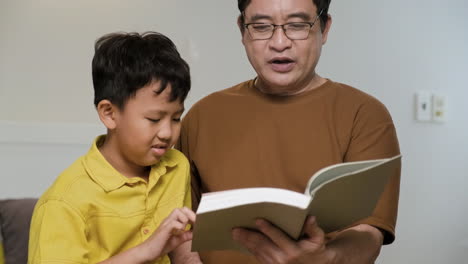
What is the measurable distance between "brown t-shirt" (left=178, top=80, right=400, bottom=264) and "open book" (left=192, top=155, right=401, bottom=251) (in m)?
0.32

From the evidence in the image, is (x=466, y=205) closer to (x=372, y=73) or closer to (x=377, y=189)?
(x=372, y=73)

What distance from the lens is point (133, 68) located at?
134 centimetres

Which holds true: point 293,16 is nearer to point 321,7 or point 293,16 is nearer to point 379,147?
point 321,7

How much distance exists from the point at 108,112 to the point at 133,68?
121 millimetres

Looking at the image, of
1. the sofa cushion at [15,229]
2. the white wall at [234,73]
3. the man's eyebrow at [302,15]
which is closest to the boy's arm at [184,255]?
the man's eyebrow at [302,15]

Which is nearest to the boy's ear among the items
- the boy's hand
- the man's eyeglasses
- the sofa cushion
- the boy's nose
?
the boy's nose

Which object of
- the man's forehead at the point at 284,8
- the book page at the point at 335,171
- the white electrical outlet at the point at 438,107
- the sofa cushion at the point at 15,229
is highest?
the man's forehead at the point at 284,8

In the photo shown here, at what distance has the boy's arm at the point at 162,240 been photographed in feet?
3.82

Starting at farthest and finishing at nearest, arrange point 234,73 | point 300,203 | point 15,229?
point 234,73
point 15,229
point 300,203

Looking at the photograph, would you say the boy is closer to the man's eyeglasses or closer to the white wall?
the man's eyeglasses

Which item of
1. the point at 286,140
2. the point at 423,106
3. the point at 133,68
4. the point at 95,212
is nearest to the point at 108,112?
the point at 133,68

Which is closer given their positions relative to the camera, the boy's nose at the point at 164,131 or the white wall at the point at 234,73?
the boy's nose at the point at 164,131

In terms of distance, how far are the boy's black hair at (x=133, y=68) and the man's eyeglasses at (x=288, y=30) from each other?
0.71 feet

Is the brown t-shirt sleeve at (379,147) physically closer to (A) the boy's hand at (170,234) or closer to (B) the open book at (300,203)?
(B) the open book at (300,203)
